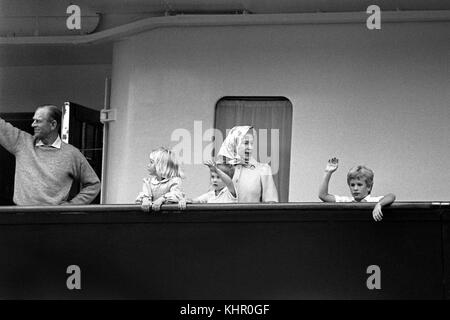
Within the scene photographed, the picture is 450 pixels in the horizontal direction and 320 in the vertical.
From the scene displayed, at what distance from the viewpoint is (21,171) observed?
1150cm

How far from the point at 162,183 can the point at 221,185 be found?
0.68 meters

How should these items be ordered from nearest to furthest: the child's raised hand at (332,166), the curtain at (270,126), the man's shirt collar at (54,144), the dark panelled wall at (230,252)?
the dark panelled wall at (230,252) → the child's raised hand at (332,166) → the man's shirt collar at (54,144) → the curtain at (270,126)

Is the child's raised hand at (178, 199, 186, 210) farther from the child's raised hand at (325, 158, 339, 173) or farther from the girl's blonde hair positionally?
the child's raised hand at (325, 158, 339, 173)

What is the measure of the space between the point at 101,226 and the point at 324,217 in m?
2.01

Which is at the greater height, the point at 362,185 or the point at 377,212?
Result: the point at 362,185

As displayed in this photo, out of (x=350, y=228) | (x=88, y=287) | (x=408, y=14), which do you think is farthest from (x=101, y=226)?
(x=408, y=14)

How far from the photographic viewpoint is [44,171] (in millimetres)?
11461

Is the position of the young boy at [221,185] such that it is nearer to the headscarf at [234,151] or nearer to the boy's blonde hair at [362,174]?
the headscarf at [234,151]

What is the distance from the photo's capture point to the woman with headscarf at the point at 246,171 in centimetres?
1137

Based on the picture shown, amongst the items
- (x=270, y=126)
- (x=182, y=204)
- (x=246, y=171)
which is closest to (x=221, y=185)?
(x=246, y=171)

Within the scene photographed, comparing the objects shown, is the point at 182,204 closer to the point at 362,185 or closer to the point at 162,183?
the point at 162,183

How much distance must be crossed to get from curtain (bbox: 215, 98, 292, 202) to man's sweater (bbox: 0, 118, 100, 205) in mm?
2270

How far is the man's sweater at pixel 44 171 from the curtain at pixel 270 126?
227 cm

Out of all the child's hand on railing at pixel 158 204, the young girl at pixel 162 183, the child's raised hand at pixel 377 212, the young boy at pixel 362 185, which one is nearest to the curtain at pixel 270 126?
the young boy at pixel 362 185
